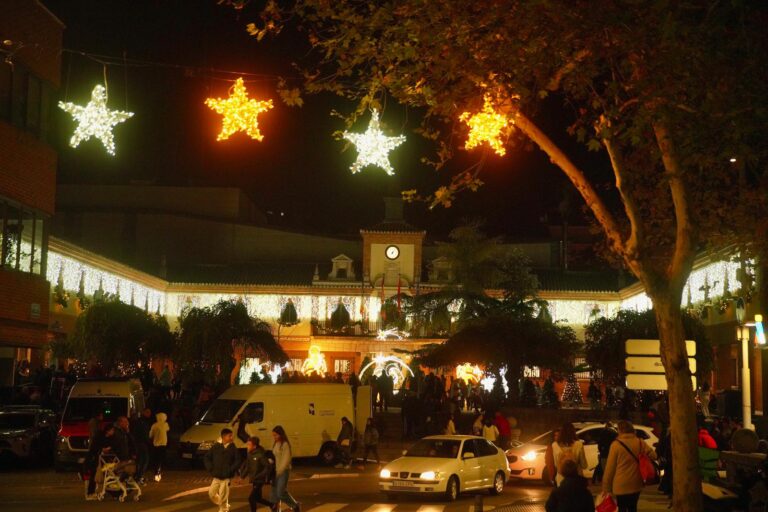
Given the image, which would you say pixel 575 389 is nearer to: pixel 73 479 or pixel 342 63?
pixel 73 479

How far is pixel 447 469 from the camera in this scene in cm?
2048

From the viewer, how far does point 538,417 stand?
3434cm

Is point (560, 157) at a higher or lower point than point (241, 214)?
lower

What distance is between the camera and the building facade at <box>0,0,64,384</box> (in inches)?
1073

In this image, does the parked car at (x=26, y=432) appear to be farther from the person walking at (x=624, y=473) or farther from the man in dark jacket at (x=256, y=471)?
the person walking at (x=624, y=473)

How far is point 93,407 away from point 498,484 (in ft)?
34.8

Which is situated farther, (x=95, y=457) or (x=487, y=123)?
(x=95, y=457)

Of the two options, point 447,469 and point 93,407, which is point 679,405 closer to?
point 447,469

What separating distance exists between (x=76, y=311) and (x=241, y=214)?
27.6m

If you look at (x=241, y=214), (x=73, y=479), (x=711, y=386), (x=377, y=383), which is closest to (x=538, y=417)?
(x=377, y=383)

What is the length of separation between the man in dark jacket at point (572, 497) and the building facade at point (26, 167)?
812 inches

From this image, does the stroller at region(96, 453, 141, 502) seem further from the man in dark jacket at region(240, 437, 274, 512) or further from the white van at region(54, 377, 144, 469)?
the white van at region(54, 377, 144, 469)

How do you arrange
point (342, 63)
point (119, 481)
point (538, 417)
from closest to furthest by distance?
1. point (342, 63)
2. point (119, 481)
3. point (538, 417)

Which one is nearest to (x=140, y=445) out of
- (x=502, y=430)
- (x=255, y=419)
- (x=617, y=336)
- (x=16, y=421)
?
(x=255, y=419)
